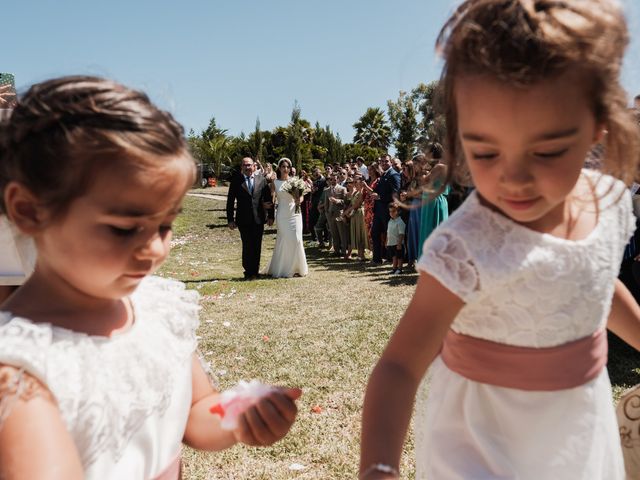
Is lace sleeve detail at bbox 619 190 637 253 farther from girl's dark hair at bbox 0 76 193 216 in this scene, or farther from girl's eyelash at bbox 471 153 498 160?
girl's dark hair at bbox 0 76 193 216

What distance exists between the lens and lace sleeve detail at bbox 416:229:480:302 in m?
1.45

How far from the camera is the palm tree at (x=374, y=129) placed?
66938mm

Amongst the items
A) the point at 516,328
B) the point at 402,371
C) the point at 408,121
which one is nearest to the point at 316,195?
the point at 408,121

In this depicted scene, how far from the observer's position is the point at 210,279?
1114 centimetres

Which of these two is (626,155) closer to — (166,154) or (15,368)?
(166,154)

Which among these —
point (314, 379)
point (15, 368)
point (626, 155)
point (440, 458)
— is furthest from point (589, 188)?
point (314, 379)

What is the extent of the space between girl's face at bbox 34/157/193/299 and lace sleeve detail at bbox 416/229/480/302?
66cm

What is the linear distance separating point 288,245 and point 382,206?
2074mm

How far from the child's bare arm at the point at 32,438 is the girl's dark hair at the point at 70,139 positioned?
0.38 metres

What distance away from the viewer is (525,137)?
131 centimetres

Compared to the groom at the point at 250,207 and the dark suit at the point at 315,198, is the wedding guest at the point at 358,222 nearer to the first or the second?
the groom at the point at 250,207

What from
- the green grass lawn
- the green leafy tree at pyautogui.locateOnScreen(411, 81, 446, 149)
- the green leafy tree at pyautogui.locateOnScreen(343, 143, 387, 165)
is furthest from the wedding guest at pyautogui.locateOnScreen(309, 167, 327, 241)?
the green leafy tree at pyautogui.locateOnScreen(343, 143, 387, 165)

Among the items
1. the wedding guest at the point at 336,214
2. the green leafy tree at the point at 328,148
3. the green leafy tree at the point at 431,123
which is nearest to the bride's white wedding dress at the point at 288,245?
the wedding guest at the point at 336,214

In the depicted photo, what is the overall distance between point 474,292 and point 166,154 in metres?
0.84
